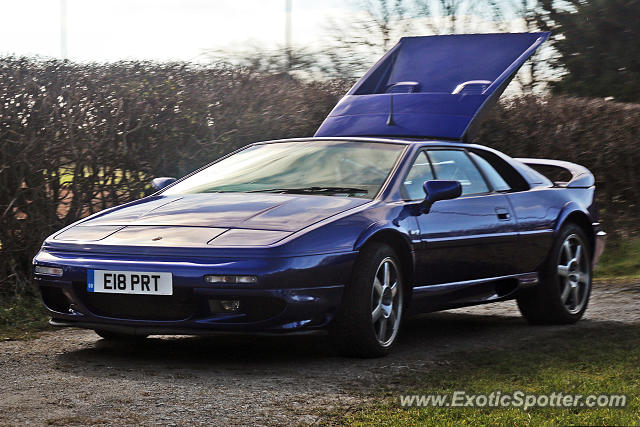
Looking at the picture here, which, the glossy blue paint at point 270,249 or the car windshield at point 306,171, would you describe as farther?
the car windshield at point 306,171

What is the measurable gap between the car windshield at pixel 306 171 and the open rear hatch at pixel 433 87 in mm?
1129

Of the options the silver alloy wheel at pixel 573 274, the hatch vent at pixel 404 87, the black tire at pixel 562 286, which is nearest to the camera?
the black tire at pixel 562 286

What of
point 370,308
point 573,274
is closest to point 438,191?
point 370,308

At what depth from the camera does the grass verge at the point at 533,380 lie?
15.6 feet

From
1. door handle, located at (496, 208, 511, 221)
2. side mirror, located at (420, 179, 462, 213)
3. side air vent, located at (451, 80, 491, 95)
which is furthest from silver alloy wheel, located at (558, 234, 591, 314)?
side mirror, located at (420, 179, 462, 213)

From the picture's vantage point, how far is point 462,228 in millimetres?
7133

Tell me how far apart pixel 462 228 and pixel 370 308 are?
1.26 m

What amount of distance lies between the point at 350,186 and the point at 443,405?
81.3 inches

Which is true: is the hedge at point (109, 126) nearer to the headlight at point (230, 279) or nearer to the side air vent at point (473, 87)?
the side air vent at point (473, 87)

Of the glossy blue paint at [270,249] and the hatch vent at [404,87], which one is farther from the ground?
the hatch vent at [404,87]

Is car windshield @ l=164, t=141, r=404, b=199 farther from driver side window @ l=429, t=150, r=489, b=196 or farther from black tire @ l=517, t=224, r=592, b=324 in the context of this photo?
black tire @ l=517, t=224, r=592, b=324

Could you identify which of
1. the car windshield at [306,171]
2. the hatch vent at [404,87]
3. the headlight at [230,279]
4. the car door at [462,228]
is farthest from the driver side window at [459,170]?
the headlight at [230,279]

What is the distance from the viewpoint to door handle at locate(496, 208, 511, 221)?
7.59 metres

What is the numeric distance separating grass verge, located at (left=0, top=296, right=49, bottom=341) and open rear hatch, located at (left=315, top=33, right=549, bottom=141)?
2.54 m
